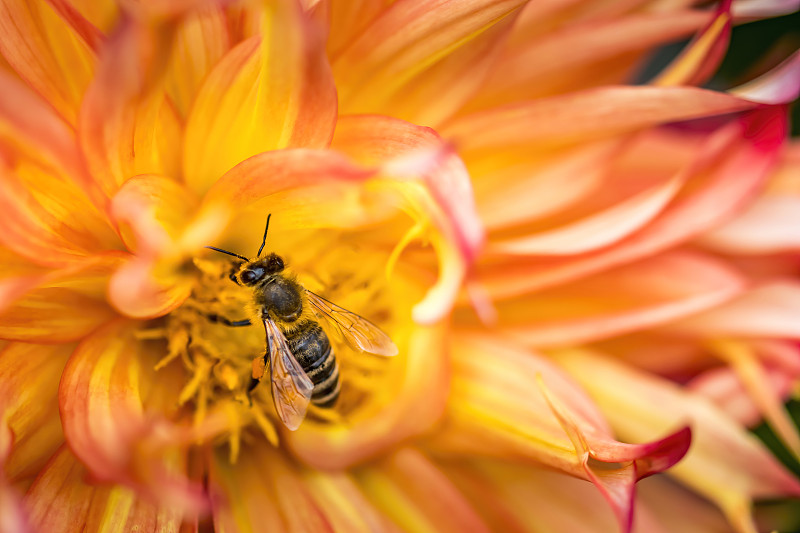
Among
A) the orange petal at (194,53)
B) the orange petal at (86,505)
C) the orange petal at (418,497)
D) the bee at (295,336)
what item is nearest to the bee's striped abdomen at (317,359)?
the bee at (295,336)

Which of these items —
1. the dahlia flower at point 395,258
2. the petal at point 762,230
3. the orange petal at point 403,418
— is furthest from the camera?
the petal at point 762,230

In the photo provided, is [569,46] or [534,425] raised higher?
[569,46]

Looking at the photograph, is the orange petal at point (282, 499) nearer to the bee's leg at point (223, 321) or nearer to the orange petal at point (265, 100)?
the bee's leg at point (223, 321)

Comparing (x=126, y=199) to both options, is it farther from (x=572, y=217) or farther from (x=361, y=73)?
(x=572, y=217)

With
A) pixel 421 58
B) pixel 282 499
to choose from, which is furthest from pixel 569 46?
pixel 282 499

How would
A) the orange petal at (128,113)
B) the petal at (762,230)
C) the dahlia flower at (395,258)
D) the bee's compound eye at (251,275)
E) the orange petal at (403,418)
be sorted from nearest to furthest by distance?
1. the orange petal at (128,113)
2. the dahlia flower at (395,258)
3. the orange petal at (403,418)
4. the bee's compound eye at (251,275)
5. the petal at (762,230)

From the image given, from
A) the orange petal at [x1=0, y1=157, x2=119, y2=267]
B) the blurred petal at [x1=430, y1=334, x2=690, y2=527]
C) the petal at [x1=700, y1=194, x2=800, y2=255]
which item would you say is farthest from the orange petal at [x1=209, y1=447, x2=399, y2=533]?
the petal at [x1=700, y1=194, x2=800, y2=255]

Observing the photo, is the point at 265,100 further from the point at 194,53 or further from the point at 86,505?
the point at 86,505

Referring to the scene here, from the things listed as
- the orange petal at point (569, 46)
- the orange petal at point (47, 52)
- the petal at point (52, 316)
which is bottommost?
the petal at point (52, 316)
